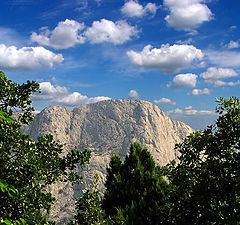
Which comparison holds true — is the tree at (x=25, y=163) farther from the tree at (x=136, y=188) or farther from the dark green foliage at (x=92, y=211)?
the tree at (x=136, y=188)

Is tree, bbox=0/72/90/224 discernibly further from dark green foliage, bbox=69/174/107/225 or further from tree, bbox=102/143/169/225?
tree, bbox=102/143/169/225

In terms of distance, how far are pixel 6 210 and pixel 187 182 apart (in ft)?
23.1

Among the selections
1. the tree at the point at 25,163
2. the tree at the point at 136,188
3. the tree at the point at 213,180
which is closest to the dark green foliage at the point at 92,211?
the tree at the point at 25,163

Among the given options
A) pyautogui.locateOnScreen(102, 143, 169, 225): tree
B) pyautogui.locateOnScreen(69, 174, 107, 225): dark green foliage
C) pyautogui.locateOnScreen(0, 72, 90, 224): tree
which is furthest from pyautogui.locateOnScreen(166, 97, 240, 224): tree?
pyautogui.locateOnScreen(102, 143, 169, 225): tree

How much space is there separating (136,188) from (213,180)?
517 inches

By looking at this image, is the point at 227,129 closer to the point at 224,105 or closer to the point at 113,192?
the point at 224,105

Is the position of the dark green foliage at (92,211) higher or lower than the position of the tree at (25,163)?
lower

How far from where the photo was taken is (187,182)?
9.62 m

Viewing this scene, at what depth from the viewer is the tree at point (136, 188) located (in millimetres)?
18828

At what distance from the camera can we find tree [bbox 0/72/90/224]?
9.05 metres

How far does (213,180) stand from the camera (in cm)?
915

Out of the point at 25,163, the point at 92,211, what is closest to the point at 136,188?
the point at 92,211

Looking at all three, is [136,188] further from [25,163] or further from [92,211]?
[25,163]

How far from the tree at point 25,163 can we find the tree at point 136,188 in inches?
354
